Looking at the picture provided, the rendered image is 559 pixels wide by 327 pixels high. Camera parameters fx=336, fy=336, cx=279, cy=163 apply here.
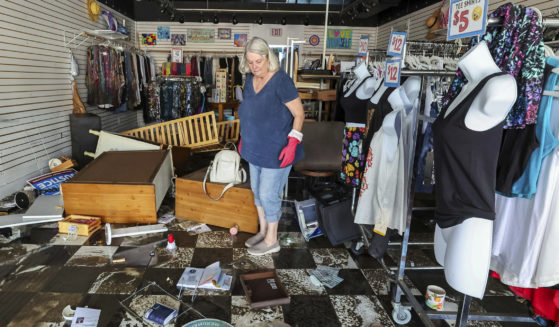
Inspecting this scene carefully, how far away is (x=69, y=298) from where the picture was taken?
7.41 feet

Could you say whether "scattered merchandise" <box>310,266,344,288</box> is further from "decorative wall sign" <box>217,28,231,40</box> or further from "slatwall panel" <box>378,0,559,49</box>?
"decorative wall sign" <box>217,28,231,40</box>

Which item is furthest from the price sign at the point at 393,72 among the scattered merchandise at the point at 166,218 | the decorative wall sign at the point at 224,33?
the decorative wall sign at the point at 224,33

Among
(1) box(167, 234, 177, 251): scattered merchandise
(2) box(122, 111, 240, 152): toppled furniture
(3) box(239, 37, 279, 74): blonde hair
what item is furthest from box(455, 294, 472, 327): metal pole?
(2) box(122, 111, 240, 152): toppled furniture

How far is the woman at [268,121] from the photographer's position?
2.43 metres

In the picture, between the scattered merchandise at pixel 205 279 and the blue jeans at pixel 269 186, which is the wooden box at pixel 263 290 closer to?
the scattered merchandise at pixel 205 279

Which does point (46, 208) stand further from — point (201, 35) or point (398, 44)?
point (201, 35)

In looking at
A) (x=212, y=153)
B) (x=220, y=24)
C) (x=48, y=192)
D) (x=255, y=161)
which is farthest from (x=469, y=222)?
(x=220, y=24)

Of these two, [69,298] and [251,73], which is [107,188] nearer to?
[69,298]

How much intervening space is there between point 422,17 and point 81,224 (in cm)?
741

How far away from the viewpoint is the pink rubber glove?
97.9 inches

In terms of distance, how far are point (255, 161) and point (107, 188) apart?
5.43 ft

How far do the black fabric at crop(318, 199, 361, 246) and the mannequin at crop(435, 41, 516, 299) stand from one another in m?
1.50

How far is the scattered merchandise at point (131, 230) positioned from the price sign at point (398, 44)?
2.56 metres

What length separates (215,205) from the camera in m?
3.37
